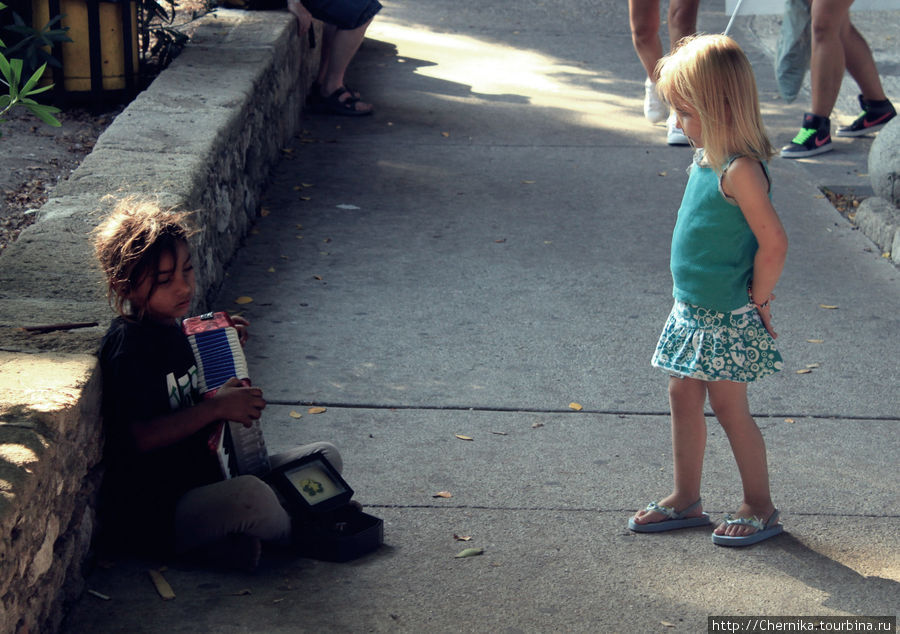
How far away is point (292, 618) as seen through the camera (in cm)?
267

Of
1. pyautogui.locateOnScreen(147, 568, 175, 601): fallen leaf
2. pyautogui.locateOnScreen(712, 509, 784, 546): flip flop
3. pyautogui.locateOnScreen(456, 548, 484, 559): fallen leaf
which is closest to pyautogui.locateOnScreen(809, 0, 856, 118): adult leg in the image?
pyautogui.locateOnScreen(712, 509, 784, 546): flip flop

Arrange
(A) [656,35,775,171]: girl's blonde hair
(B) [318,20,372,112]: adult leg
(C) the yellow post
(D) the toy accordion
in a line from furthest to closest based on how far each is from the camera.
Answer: (B) [318,20,372,112]: adult leg
(C) the yellow post
(D) the toy accordion
(A) [656,35,775,171]: girl's blonde hair

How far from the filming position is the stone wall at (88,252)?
243 cm

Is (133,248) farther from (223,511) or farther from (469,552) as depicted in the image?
(469,552)

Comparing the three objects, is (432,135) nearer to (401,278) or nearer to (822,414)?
(401,278)

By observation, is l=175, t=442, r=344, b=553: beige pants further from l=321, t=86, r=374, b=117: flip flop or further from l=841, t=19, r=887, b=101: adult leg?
l=841, t=19, r=887, b=101: adult leg

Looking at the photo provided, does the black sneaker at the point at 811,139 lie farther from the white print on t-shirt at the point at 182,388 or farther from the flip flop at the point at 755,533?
the white print on t-shirt at the point at 182,388

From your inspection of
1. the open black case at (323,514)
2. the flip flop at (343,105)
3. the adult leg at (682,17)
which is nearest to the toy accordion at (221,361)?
the open black case at (323,514)

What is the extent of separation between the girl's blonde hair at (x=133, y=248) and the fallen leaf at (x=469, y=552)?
109 cm

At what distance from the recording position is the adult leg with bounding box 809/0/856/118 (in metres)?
6.38

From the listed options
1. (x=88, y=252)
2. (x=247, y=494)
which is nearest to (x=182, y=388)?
(x=247, y=494)

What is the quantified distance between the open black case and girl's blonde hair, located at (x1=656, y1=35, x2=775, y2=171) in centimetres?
138

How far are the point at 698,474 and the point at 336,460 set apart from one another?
1074 millimetres

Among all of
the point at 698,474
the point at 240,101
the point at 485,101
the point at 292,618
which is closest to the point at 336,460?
the point at 292,618
